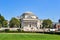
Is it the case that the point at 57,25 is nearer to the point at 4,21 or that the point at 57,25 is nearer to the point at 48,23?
the point at 48,23

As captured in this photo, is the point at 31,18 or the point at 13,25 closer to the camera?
the point at 13,25

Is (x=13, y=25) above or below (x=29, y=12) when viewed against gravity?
below

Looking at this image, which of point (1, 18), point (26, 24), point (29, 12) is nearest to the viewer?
point (1, 18)

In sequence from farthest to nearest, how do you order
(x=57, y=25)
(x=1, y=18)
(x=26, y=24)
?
(x=26, y=24) → (x=57, y=25) → (x=1, y=18)

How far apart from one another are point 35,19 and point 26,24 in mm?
9192

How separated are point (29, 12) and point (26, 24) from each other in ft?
70.5

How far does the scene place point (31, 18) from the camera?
158 metres

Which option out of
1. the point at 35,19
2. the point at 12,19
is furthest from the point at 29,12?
the point at 12,19

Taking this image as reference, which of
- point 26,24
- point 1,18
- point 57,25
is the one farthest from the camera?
point 26,24

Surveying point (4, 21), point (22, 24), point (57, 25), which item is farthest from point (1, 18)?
point (57, 25)

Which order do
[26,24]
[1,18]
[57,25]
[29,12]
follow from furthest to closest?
1. [29,12]
2. [26,24]
3. [57,25]
4. [1,18]

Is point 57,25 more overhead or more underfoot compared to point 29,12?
more underfoot

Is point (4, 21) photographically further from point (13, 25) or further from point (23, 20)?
point (23, 20)

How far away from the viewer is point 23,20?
520ft
